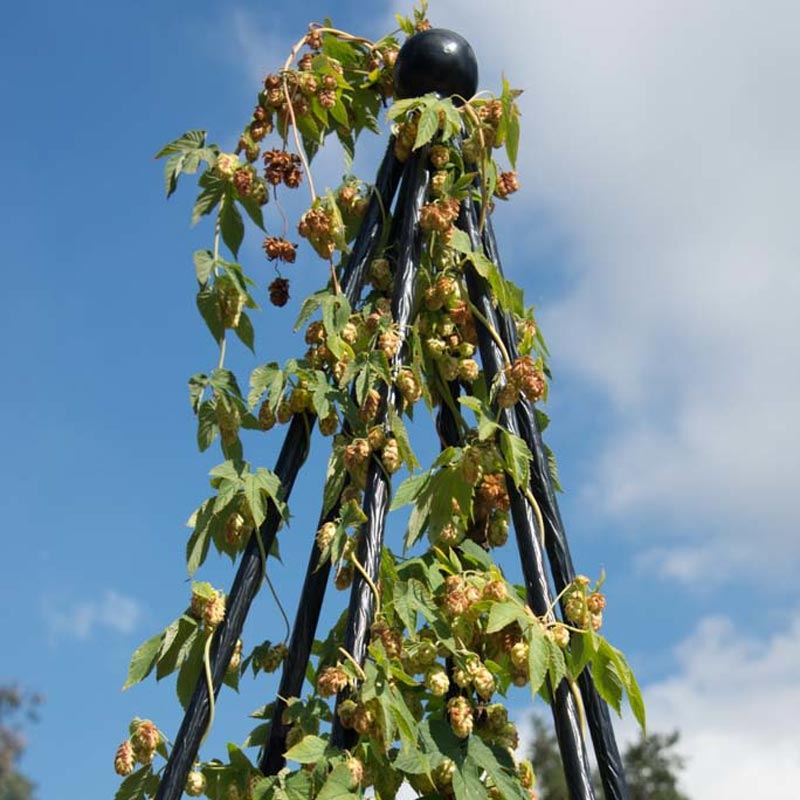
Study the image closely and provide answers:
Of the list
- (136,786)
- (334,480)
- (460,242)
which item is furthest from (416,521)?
(136,786)

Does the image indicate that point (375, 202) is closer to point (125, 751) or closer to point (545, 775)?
point (125, 751)

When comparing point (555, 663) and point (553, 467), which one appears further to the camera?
point (553, 467)

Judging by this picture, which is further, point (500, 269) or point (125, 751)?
point (500, 269)

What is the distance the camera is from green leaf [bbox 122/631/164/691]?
2.14m

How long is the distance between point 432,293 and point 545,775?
12.0 m

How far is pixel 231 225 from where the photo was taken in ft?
8.13

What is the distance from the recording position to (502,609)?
6.48ft

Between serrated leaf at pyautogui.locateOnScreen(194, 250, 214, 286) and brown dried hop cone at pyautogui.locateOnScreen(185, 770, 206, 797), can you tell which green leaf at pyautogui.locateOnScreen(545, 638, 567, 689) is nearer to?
brown dried hop cone at pyautogui.locateOnScreen(185, 770, 206, 797)

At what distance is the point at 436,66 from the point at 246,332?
2.52 feet

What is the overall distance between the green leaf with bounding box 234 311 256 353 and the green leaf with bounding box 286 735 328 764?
849mm

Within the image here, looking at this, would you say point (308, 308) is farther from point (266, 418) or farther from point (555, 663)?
point (555, 663)

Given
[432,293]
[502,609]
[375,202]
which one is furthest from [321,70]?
[502,609]

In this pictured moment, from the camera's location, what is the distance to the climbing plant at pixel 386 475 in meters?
1.97

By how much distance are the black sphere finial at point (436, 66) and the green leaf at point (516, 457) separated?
0.91 meters
